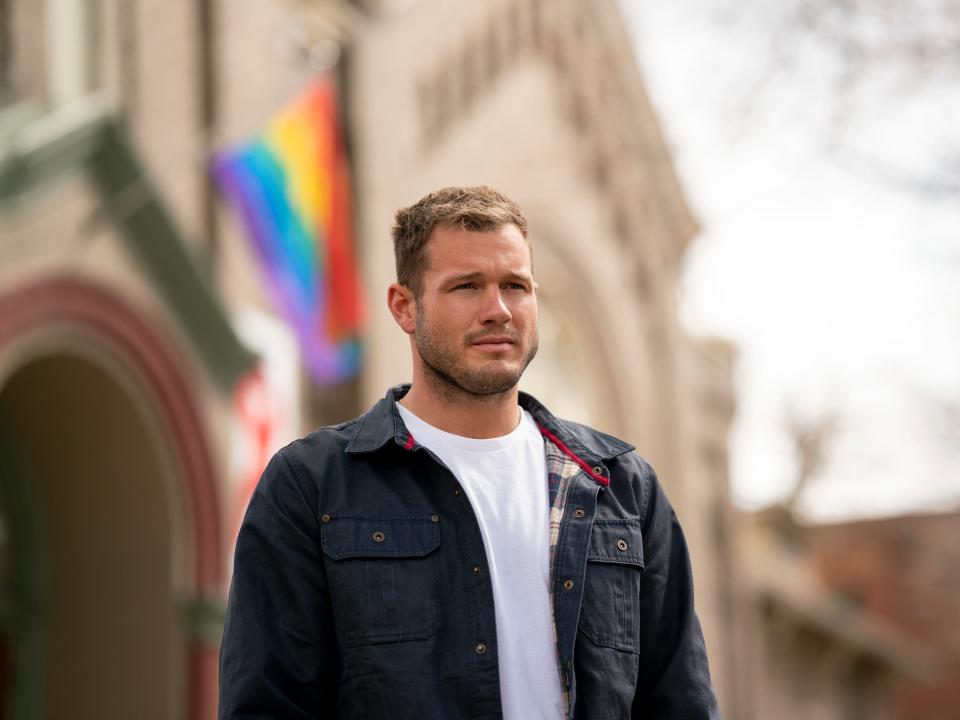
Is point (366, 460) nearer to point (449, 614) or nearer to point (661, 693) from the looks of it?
point (449, 614)

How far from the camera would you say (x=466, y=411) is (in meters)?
2.57

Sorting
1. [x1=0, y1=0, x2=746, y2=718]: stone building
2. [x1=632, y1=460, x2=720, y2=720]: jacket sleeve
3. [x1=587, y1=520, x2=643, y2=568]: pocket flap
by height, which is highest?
[x1=0, y1=0, x2=746, y2=718]: stone building

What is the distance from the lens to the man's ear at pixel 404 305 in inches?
103

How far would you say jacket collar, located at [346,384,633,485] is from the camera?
250 centimetres

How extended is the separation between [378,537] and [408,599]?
0.12m

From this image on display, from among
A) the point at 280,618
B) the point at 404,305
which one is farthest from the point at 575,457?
the point at 280,618

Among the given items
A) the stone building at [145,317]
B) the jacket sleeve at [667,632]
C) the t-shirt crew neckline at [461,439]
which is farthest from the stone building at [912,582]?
the t-shirt crew neckline at [461,439]

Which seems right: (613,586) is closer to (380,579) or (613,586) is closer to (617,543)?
(617,543)

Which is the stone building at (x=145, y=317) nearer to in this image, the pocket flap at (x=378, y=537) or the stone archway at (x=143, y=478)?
the stone archway at (x=143, y=478)

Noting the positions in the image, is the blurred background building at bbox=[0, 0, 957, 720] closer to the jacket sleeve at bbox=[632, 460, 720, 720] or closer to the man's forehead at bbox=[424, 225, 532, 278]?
the man's forehead at bbox=[424, 225, 532, 278]

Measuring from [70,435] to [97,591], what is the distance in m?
1.00

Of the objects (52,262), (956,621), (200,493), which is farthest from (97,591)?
(956,621)

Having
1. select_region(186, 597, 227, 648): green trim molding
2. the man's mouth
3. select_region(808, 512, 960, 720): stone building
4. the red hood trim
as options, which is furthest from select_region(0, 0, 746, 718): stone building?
select_region(808, 512, 960, 720): stone building

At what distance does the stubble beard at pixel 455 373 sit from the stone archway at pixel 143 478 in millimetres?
5843
